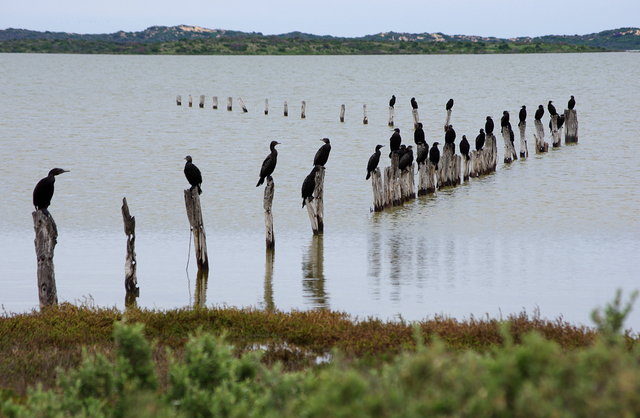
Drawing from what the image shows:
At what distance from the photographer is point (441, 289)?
585 inches

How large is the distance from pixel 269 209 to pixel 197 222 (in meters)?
2.44

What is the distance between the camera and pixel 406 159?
23.7m

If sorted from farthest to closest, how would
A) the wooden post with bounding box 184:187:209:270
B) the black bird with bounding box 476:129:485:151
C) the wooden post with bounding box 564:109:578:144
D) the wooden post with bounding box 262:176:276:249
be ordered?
the wooden post with bounding box 564:109:578:144 → the black bird with bounding box 476:129:485:151 → the wooden post with bounding box 262:176:276:249 → the wooden post with bounding box 184:187:209:270

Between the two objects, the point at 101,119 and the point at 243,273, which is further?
the point at 101,119

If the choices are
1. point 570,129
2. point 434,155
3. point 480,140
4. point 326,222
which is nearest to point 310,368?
point 326,222

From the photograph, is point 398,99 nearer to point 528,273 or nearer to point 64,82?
point 64,82

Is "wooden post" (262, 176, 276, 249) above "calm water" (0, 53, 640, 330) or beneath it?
above

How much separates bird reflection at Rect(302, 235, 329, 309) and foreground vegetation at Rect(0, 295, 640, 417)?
9.43 ft

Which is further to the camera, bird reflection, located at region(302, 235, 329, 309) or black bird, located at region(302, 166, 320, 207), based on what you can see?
black bird, located at region(302, 166, 320, 207)

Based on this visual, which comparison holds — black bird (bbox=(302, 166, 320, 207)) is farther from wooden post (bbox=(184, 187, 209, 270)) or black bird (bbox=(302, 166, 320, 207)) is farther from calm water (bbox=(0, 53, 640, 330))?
wooden post (bbox=(184, 187, 209, 270))

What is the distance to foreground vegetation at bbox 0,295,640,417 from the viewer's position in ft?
13.4

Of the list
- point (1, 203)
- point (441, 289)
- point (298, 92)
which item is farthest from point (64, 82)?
point (441, 289)

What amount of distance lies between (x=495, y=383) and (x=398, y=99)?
7148cm

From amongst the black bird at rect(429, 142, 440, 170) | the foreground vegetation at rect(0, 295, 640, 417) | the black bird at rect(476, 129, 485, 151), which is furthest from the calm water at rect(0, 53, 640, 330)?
the foreground vegetation at rect(0, 295, 640, 417)
